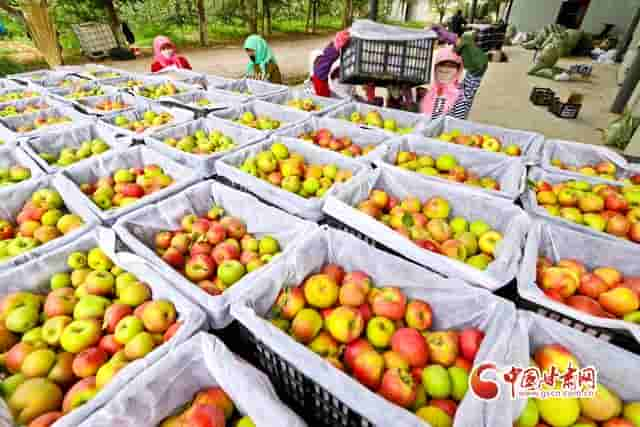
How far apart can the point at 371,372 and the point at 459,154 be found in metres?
1.83

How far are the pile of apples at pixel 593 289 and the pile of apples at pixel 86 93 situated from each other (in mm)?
4542

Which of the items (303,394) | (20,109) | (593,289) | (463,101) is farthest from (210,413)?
(20,109)

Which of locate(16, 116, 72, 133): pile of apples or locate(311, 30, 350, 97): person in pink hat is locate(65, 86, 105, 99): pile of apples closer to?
locate(16, 116, 72, 133): pile of apples

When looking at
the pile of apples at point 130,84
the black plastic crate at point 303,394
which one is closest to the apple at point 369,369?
the black plastic crate at point 303,394

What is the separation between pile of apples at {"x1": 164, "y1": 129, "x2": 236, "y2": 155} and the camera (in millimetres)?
2666

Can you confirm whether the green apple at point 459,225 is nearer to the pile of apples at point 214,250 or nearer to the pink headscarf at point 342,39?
the pile of apples at point 214,250

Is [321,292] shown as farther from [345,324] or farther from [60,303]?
[60,303]

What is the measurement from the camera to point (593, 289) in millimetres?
1488

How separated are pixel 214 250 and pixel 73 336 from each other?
25.8 inches

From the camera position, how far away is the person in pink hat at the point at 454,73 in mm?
3672

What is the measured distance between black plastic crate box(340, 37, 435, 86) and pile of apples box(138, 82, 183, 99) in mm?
2047

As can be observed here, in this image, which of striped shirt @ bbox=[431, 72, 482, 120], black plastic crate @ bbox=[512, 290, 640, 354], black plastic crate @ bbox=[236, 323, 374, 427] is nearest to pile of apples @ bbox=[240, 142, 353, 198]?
black plastic crate @ bbox=[236, 323, 374, 427]

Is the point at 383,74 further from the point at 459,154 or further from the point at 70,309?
the point at 70,309

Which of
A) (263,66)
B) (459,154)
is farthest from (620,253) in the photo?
(263,66)
